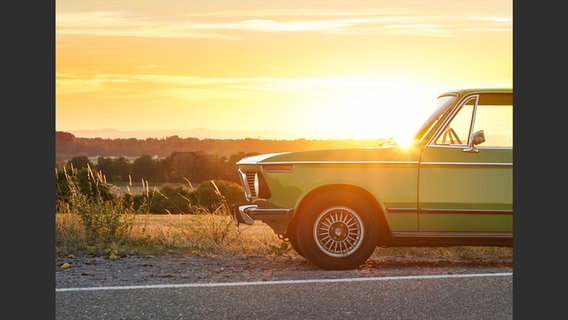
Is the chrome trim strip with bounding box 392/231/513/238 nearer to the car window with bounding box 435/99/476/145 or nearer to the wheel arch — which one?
the wheel arch

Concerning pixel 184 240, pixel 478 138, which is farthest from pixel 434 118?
pixel 184 240

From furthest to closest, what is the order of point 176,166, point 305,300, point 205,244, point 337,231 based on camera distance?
point 176,166, point 205,244, point 337,231, point 305,300

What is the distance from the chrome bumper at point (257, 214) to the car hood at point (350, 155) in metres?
0.58

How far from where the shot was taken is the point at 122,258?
11.3 m

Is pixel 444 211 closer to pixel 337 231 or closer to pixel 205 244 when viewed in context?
pixel 337 231

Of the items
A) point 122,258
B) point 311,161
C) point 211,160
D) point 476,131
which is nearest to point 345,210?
point 311,161

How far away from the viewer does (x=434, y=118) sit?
10742 mm

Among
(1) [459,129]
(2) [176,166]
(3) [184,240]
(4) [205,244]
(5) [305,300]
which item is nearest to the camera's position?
(5) [305,300]

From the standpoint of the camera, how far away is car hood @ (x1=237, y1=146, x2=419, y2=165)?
34.0ft

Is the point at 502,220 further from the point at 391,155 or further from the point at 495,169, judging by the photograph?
the point at 391,155

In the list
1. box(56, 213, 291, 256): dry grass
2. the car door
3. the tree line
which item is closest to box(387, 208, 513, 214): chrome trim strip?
the car door

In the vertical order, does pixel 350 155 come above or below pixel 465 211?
above

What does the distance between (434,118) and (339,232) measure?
1.88 meters

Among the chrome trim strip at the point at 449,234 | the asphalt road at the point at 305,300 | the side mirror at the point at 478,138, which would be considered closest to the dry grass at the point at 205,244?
the chrome trim strip at the point at 449,234
